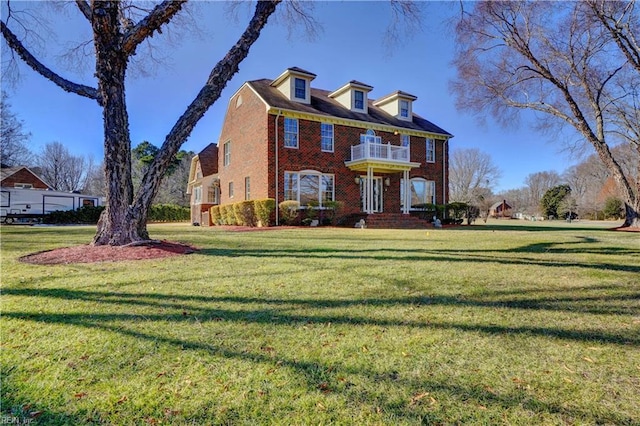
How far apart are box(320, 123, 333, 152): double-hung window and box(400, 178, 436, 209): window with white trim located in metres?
5.20

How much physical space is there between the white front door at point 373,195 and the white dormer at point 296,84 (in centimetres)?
543

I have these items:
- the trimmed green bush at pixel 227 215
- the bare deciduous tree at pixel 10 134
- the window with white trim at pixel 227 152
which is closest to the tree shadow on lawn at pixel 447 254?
the trimmed green bush at pixel 227 215

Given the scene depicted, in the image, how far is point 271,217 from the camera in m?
15.4

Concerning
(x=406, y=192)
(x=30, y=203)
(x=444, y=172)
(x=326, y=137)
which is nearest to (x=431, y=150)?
(x=444, y=172)

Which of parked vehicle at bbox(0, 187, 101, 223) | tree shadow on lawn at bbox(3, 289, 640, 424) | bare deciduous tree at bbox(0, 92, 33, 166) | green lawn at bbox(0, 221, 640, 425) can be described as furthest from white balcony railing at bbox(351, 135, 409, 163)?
bare deciduous tree at bbox(0, 92, 33, 166)

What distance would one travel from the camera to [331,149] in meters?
17.5

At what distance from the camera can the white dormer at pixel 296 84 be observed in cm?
1704

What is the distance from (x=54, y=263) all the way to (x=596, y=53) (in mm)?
22781

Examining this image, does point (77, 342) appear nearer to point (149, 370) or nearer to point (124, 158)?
point (149, 370)

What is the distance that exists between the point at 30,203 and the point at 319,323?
105 ft

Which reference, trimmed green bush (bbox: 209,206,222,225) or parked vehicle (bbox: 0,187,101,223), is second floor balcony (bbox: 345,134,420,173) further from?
parked vehicle (bbox: 0,187,101,223)

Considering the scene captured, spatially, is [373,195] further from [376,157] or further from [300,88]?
[300,88]

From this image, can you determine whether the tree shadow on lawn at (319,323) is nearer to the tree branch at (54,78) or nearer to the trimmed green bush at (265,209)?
the tree branch at (54,78)

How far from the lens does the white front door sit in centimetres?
1803
